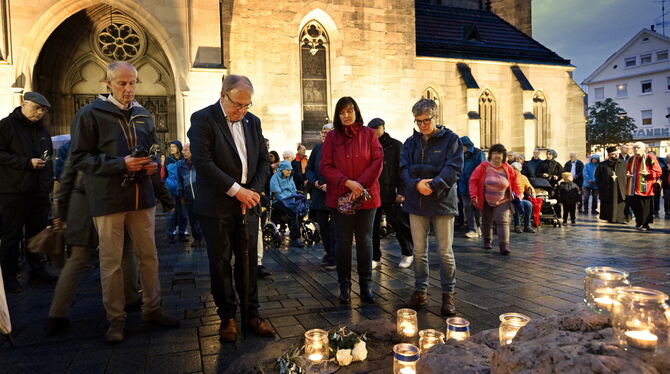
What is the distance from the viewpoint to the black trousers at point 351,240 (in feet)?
14.8

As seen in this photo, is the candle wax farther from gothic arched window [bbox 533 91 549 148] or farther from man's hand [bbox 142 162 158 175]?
gothic arched window [bbox 533 91 549 148]

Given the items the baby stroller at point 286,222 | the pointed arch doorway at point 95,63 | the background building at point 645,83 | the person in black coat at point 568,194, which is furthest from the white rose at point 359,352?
the background building at point 645,83

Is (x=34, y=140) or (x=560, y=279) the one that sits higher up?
(x=34, y=140)

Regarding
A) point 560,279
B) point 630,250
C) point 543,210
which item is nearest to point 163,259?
point 560,279

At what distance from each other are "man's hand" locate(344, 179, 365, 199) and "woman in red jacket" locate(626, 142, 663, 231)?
8564mm

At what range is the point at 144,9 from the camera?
1224 cm

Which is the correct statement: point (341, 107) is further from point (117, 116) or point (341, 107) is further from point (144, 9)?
point (144, 9)

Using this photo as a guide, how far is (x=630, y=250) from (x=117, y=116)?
7.82 meters

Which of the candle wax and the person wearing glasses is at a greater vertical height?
the person wearing glasses

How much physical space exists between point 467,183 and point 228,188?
24.1 ft

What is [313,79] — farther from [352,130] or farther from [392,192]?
[352,130]

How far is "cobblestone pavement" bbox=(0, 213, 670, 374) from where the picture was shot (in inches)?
127

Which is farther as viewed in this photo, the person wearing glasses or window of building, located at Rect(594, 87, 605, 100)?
window of building, located at Rect(594, 87, 605, 100)

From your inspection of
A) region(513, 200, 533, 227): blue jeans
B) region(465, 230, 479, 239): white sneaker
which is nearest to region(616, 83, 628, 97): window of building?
region(513, 200, 533, 227): blue jeans
